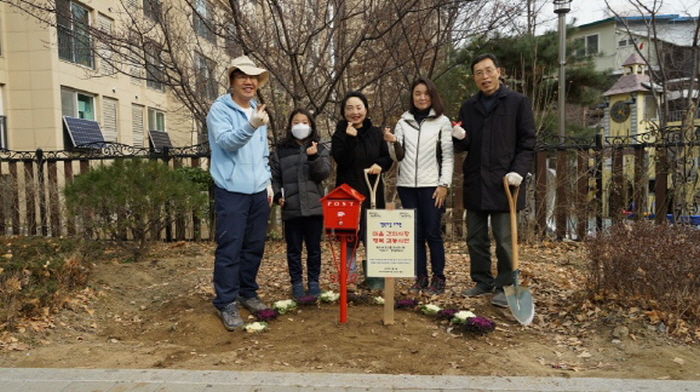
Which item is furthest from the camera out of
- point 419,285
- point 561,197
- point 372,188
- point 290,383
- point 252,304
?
point 561,197

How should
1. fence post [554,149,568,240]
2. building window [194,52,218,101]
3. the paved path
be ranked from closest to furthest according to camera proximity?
the paved path, fence post [554,149,568,240], building window [194,52,218,101]

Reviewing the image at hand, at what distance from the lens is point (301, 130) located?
189 inches

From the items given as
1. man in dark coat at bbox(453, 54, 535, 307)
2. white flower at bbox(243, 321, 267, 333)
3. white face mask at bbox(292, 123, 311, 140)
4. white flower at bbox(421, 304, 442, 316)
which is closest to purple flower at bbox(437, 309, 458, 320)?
white flower at bbox(421, 304, 442, 316)

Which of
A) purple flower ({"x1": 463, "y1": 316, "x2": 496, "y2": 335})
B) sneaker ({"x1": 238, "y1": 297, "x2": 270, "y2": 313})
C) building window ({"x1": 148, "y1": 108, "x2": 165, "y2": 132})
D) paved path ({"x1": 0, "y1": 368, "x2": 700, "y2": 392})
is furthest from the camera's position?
building window ({"x1": 148, "y1": 108, "x2": 165, "y2": 132})

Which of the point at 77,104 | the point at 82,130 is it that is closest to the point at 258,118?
the point at 82,130

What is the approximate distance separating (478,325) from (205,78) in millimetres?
7037

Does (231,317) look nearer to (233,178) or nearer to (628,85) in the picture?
(233,178)

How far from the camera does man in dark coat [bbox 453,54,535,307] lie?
186 inches

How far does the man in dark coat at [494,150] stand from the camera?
15.5 ft

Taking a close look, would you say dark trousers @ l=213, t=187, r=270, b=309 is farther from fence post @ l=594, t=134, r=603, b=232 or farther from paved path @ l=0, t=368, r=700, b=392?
fence post @ l=594, t=134, r=603, b=232

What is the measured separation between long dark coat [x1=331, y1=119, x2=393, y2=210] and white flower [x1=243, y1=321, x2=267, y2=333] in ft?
4.85

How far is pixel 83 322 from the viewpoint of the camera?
15.9ft

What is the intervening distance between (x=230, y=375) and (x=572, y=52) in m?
18.0

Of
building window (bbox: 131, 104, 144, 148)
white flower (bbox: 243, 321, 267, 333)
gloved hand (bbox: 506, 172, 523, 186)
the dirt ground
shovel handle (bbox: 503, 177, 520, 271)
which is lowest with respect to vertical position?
the dirt ground
